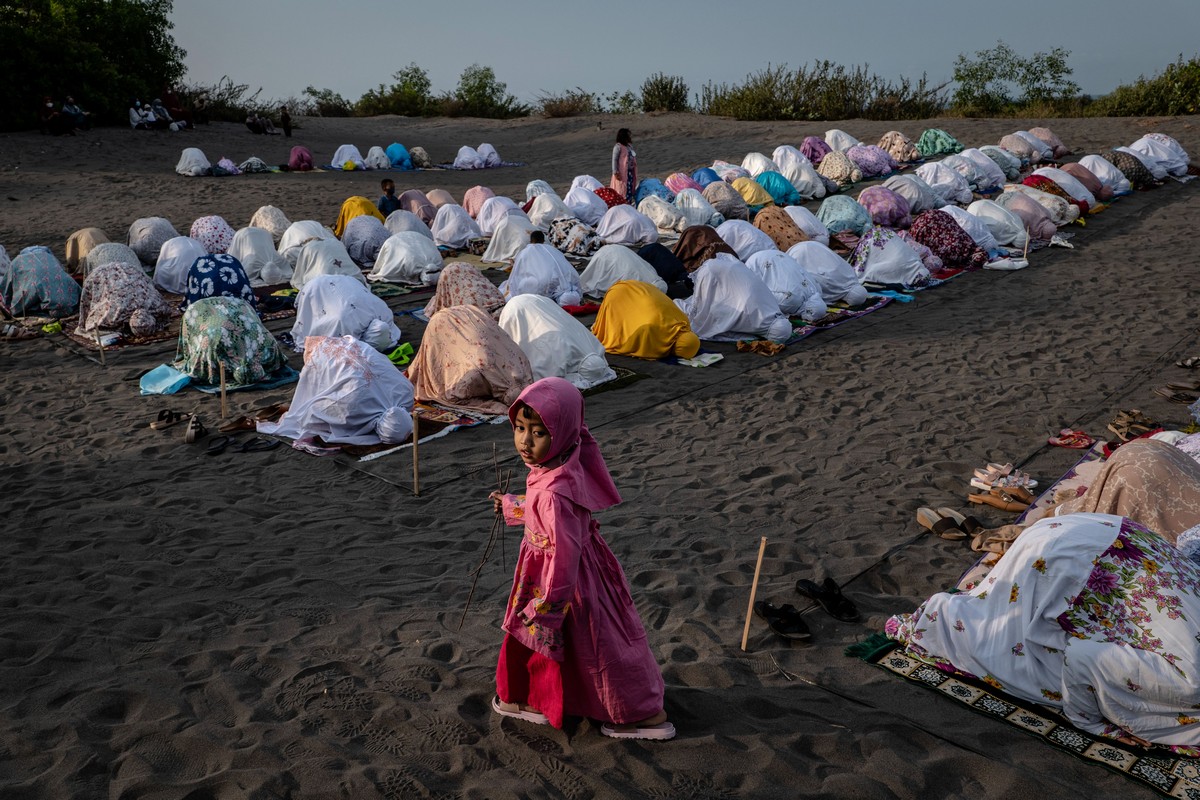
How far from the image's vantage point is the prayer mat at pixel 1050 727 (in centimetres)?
358

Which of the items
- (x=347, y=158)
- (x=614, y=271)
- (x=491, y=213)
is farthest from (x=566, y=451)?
(x=347, y=158)

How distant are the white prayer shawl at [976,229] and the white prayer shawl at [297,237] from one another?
28.9ft

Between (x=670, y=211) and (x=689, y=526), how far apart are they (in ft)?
32.6

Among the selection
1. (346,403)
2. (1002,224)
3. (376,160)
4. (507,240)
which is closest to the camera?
(346,403)

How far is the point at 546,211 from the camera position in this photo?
15164mm

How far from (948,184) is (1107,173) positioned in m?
2.91

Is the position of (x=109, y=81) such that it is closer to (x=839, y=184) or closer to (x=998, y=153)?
(x=839, y=184)

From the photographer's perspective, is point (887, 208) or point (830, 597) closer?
point (830, 597)

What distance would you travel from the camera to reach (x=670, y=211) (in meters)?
15.0

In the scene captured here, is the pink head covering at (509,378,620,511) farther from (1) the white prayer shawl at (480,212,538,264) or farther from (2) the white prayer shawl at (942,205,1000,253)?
(2) the white prayer shawl at (942,205,1000,253)

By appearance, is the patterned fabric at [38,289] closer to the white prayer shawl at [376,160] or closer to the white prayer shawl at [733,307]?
the white prayer shawl at [733,307]

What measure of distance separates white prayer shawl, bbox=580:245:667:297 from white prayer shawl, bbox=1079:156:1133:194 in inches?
387

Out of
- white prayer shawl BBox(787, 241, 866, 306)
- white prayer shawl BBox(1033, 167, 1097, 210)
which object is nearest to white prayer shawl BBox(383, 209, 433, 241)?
white prayer shawl BBox(787, 241, 866, 306)

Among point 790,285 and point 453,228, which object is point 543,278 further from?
point 453,228
